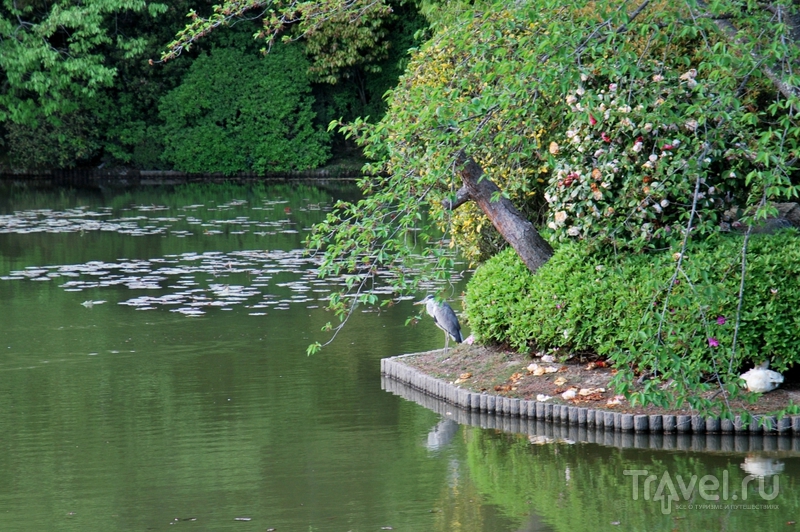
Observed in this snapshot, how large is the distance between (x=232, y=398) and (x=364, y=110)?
78.7 feet

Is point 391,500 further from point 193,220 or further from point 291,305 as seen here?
point 193,220

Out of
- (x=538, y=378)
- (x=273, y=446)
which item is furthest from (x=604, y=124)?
(x=273, y=446)

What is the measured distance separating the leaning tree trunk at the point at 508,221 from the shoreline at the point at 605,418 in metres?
1.07

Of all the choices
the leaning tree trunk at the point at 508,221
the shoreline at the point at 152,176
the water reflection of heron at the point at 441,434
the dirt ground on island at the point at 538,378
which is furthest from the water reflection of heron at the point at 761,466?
the shoreline at the point at 152,176

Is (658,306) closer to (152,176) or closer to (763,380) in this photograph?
(763,380)

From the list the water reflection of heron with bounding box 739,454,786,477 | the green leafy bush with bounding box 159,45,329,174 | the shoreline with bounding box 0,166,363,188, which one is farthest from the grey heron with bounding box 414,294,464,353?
the green leafy bush with bounding box 159,45,329,174

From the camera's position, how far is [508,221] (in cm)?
809

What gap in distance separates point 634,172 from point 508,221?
44.1 inches

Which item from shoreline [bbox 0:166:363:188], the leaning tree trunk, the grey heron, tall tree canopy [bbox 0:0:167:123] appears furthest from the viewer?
shoreline [bbox 0:166:363:188]

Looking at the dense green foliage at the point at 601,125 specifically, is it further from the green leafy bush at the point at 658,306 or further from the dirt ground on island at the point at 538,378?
the dirt ground on island at the point at 538,378

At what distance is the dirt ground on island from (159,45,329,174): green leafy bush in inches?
883

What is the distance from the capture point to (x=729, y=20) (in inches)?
285

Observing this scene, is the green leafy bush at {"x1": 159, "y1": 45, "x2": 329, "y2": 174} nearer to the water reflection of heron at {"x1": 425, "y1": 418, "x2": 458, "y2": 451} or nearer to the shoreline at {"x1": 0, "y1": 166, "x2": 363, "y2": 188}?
the shoreline at {"x1": 0, "y1": 166, "x2": 363, "y2": 188}

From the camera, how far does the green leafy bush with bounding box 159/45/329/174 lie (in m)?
30.3
